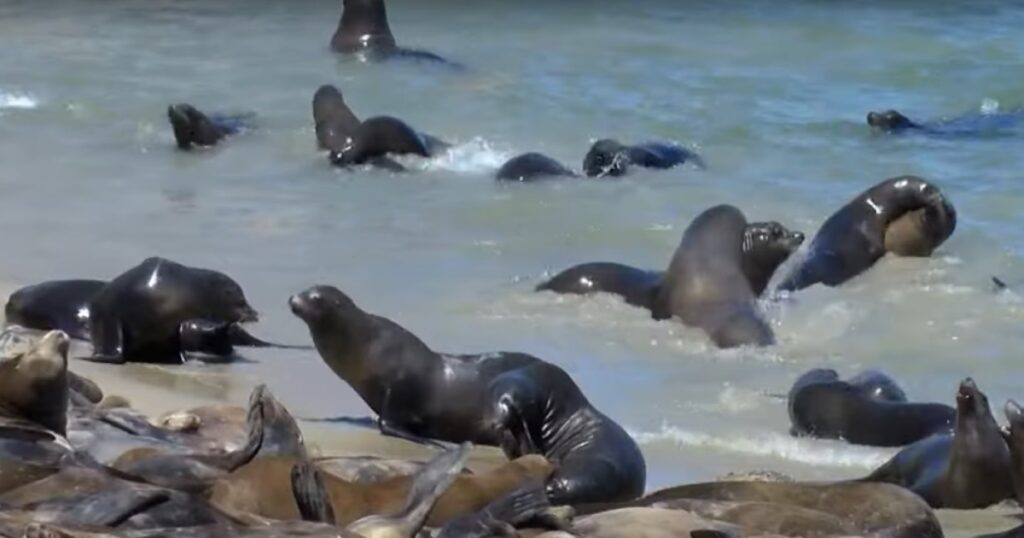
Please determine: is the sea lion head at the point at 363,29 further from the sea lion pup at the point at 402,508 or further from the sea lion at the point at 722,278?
the sea lion pup at the point at 402,508

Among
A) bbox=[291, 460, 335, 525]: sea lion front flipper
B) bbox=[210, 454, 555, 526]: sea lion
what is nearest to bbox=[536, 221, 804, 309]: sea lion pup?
bbox=[210, 454, 555, 526]: sea lion

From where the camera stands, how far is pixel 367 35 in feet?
57.6

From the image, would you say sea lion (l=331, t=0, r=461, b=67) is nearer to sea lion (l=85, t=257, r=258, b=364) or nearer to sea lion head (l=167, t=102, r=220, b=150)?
sea lion head (l=167, t=102, r=220, b=150)

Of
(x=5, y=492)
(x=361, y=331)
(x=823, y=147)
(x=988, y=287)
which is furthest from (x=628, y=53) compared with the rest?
(x=5, y=492)

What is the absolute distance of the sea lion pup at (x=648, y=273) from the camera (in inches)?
342

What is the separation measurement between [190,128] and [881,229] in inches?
179

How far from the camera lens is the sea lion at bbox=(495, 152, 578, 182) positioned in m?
11.8

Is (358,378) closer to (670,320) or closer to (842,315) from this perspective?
(670,320)

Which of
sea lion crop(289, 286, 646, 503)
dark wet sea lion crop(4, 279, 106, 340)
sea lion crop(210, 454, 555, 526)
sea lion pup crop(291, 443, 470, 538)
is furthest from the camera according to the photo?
dark wet sea lion crop(4, 279, 106, 340)

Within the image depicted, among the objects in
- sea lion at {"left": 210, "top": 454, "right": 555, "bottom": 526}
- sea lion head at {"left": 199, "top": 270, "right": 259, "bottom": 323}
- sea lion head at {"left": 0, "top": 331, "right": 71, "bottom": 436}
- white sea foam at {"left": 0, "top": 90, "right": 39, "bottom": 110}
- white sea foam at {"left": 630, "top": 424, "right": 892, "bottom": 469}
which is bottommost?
white sea foam at {"left": 0, "top": 90, "right": 39, "bottom": 110}

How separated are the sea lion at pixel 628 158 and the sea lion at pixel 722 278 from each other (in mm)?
2643

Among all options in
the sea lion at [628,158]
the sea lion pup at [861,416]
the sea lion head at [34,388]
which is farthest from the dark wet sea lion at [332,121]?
the sea lion head at [34,388]

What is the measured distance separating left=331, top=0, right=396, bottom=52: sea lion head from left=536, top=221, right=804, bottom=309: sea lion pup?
28.0ft

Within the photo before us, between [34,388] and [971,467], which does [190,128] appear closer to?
[971,467]
